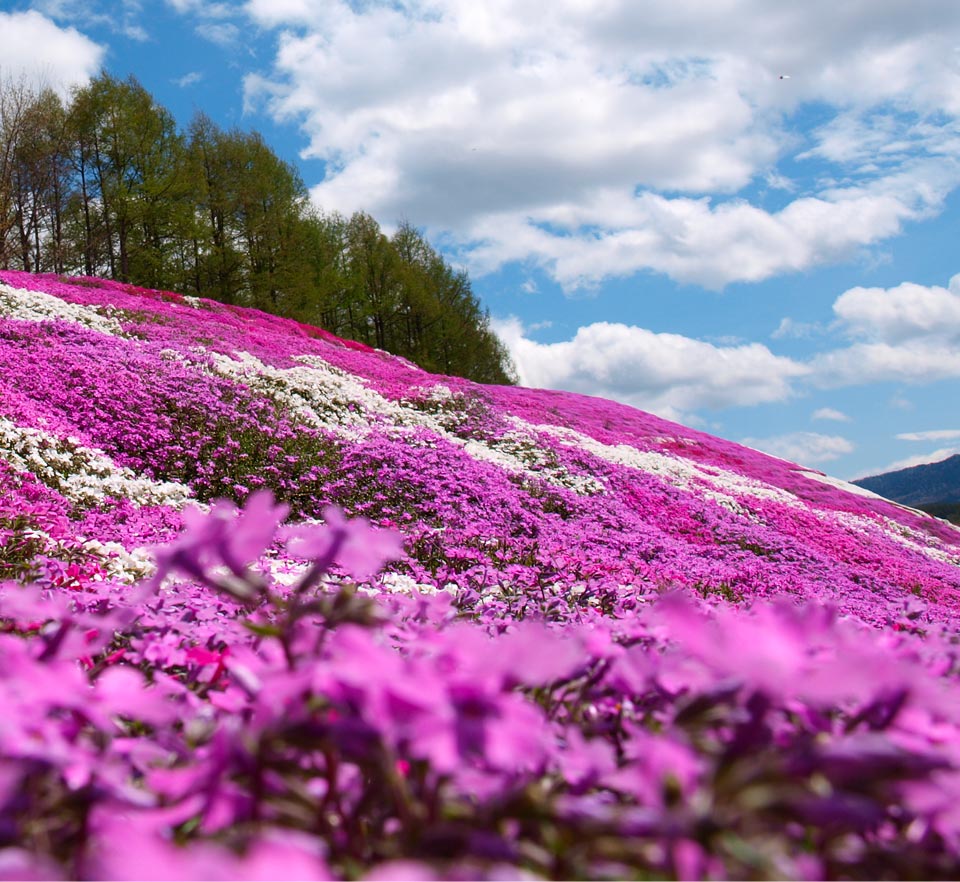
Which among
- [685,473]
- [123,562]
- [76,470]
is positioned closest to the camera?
[123,562]

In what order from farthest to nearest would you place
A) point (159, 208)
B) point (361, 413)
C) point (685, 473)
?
point (159, 208) → point (685, 473) → point (361, 413)

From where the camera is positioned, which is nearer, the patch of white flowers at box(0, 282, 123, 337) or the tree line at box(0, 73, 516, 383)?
the patch of white flowers at box(0, 282, 123, 337)

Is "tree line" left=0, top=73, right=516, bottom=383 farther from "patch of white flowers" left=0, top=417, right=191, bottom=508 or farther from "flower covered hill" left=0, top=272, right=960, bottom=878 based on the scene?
"flower covered hill" left=0, top=272, right=960, bottom=878

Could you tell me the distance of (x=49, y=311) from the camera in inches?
618

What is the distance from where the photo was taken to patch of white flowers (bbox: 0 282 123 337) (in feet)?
48.4

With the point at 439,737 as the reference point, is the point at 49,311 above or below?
above

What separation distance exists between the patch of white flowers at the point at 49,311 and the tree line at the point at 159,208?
17.0 meters

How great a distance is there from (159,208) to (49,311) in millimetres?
21860

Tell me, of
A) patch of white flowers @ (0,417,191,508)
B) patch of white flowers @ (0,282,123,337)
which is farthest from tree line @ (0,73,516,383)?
patch of white flowers @ (0,417,191,508)

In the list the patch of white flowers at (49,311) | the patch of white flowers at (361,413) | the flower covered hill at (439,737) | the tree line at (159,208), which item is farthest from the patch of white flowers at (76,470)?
the tree line at (159,208)

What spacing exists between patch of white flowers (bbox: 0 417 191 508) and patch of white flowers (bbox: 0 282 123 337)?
24.8 ft

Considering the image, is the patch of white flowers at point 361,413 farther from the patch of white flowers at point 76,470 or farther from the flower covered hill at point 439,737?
the flower covered hill at point 439,737

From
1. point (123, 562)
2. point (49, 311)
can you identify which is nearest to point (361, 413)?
point (49, 311)

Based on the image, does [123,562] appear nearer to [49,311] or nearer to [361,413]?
[361,413]
